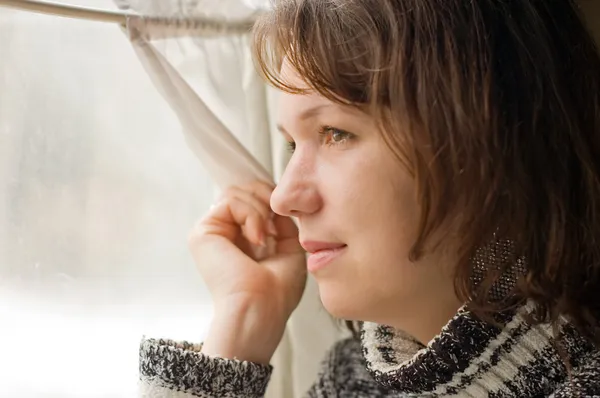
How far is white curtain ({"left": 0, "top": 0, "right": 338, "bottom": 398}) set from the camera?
1.03 m

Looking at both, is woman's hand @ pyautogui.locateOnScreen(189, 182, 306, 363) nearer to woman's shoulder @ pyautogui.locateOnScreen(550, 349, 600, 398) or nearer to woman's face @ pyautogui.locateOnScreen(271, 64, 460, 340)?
woman's face @ pyautogui.locateOnScreen(271, 64, 460, 340)

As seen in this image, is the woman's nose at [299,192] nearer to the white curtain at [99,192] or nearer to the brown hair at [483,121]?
the brown hair at [483,121]

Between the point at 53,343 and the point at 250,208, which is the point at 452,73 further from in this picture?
the point at 53,343

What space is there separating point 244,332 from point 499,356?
38 centimetres

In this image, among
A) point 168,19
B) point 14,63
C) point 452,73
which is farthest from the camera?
point 168,19

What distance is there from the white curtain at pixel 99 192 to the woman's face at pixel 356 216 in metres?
0.28

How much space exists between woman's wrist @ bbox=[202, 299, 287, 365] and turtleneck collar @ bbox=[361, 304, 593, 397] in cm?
27

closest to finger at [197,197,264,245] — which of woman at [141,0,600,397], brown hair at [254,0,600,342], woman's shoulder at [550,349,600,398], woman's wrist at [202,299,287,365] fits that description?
woman's wrist at [202,299,287,365]

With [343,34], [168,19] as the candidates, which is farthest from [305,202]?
[168,19]

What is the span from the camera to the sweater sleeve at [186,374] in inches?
39.9

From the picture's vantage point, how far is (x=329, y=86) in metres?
0.88

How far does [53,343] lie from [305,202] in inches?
16.6

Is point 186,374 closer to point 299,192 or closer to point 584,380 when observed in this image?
point 299,192

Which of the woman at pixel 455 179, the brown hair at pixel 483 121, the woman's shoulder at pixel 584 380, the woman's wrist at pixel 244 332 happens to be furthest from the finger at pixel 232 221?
the woman's shoulder at pixel 584 380
